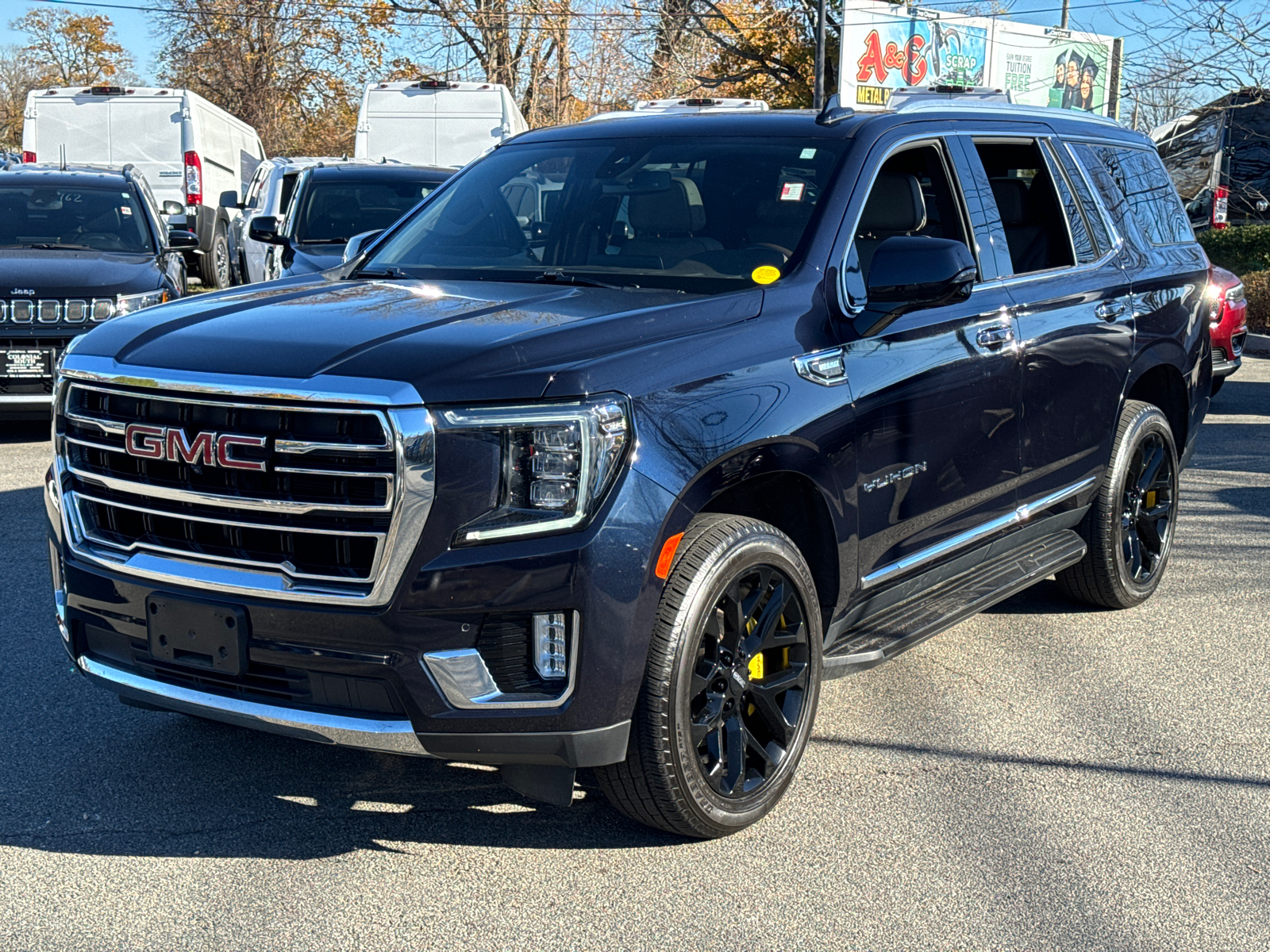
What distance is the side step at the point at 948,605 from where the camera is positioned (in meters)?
4.23

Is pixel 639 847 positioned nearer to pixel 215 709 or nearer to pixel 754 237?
pixel 215 709

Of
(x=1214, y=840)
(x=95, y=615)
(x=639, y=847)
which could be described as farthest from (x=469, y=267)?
(x=1214, y=840)

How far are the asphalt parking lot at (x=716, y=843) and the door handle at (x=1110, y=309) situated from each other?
53.1 inches

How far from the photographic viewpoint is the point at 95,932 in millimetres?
3178

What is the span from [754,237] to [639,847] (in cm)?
186

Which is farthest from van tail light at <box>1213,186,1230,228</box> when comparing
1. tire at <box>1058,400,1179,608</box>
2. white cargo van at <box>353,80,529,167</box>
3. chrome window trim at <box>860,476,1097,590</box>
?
chrome window trim at <box>860,476,1097,590</box>

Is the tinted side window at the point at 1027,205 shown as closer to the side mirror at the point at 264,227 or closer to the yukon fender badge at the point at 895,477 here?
the yukon fender badge at the point at 895,477

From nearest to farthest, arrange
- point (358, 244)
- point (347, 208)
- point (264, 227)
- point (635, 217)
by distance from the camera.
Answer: point (635, 217) < point (358, 244) < point (264, 227) < point (347, 208)

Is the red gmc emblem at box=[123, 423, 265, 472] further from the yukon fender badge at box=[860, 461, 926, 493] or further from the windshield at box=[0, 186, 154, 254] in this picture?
the windshield at box=[0, 186, 154, 254]

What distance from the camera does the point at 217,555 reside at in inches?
132

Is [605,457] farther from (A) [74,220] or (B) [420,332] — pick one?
(A) [74,220]

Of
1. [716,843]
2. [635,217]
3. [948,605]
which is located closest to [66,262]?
[635,217]

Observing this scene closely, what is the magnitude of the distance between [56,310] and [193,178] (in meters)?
11.8

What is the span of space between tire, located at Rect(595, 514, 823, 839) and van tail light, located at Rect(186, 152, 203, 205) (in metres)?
18.4
